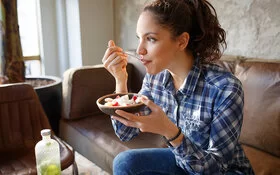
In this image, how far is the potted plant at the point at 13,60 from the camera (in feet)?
7.18

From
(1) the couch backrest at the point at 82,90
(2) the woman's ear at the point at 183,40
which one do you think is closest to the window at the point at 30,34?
(1) the couch backrest at the point at 82,90

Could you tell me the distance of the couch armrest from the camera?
2107mm

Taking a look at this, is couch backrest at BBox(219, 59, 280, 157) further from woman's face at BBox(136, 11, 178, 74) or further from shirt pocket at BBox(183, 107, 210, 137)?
woman's face at BBox(136, 11, 178, 74)

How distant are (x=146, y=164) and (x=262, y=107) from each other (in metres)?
0.72

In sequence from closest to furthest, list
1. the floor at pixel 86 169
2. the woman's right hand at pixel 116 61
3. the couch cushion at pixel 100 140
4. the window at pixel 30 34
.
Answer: the woman's right hand at pixel 116 61
the couch cushion at pixel 100 140
the floor at pixel 86 169
the window at pixel 30 34

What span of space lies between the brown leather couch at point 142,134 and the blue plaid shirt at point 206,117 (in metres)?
0.46

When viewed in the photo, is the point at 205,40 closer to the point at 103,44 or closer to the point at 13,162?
the point at 13,162

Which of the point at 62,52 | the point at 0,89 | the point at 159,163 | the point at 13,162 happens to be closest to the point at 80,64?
the point at 62,52

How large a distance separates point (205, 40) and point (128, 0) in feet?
6.21

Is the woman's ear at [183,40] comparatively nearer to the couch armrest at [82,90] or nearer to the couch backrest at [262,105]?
the couch backrest at [262,105]

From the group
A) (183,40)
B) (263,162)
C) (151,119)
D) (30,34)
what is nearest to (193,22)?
(183,40)

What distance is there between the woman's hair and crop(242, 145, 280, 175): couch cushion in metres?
0.60

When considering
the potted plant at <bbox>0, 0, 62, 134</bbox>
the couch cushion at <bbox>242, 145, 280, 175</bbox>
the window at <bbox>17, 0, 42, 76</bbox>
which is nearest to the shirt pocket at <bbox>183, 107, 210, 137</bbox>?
the couch cushion at <bbox>242, 145, 280, 175</bbox>

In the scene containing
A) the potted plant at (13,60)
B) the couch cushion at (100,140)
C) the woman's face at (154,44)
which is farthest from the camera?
the potted plant at (13,60)
